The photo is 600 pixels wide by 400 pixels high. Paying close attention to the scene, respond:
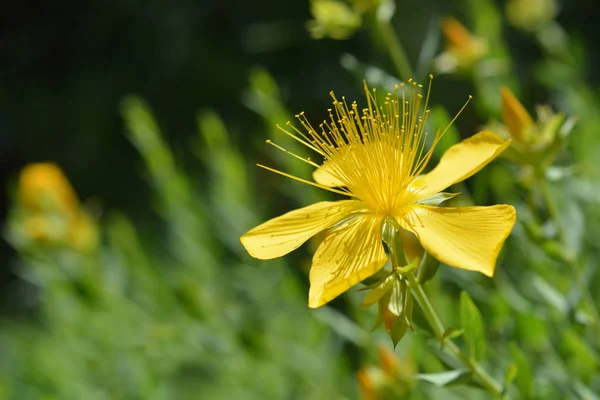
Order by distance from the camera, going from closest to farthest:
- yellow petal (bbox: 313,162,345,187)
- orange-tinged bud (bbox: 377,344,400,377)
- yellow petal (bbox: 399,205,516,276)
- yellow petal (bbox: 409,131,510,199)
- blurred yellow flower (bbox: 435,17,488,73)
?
yellow petal (bbox: 399,205,516,276), yellow petal (bbox: 409,131,510,199), yellow petal (bbox: 313,162,345,187), orange-tinged bud (bbox: 377,344,400,377), blurred yellow flower (bbox: 435,17,488,73)

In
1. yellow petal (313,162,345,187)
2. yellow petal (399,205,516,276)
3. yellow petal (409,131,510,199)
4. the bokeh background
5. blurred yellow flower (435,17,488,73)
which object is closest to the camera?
yellow petal (399,205,516,276)

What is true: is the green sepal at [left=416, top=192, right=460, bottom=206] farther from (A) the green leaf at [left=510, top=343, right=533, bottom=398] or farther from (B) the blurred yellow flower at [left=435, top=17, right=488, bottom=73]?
(B) the blurred yellow flower at [left=435, top=17, right=488, bottom=73]

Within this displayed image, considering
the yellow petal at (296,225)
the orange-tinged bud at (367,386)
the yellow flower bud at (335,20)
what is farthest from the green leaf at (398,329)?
the yellow flower bud at (335,20)

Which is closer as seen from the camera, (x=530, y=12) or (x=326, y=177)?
(x=326, y=177)

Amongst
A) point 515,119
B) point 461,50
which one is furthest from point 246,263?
point 515,119

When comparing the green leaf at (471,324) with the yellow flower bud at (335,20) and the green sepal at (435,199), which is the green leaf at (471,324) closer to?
the green sepal at (435,199)

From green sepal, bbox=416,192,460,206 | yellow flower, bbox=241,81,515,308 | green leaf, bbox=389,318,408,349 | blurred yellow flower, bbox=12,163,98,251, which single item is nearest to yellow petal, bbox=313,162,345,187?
yellow flower, bbox=241,81,515,308

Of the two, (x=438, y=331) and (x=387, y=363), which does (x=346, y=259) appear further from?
(x=387, y=363)
